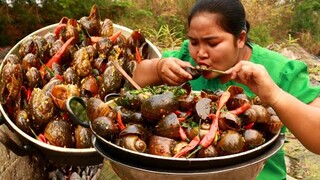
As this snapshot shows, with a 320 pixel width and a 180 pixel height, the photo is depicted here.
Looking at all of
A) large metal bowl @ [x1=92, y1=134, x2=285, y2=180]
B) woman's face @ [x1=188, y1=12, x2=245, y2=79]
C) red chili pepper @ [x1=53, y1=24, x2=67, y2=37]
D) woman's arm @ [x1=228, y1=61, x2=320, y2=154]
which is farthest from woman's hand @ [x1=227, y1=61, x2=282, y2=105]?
red chili pepper @ [x1=53, y1=24, x2=67, y2=37]

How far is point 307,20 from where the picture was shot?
12023 millimetres

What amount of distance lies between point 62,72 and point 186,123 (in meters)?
2.00

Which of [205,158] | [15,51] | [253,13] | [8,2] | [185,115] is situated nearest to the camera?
[205,158]

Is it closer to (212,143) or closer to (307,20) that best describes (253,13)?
(307,20)

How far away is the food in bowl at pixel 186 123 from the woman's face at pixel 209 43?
0.43 m

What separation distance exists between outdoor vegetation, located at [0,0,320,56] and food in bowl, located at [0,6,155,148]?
2.93 meters

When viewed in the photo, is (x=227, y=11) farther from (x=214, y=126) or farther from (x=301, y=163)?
(x=301, y=163)

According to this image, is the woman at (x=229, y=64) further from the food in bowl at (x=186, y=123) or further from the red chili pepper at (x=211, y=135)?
the red chili pepper at (x=211, y=135)

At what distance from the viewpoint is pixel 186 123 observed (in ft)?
5.06

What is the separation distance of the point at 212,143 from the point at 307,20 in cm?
1135

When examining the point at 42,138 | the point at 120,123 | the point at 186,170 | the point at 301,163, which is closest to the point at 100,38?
the point at 42,138

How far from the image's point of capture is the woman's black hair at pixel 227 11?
2.13m

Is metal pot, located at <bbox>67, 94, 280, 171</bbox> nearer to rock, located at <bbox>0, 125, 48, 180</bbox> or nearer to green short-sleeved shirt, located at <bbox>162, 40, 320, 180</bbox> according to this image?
green short-sleeved shirt, located at <bbox>162, 40, 320, 180</bbox>

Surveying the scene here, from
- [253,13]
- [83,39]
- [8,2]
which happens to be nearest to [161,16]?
[253,13]
